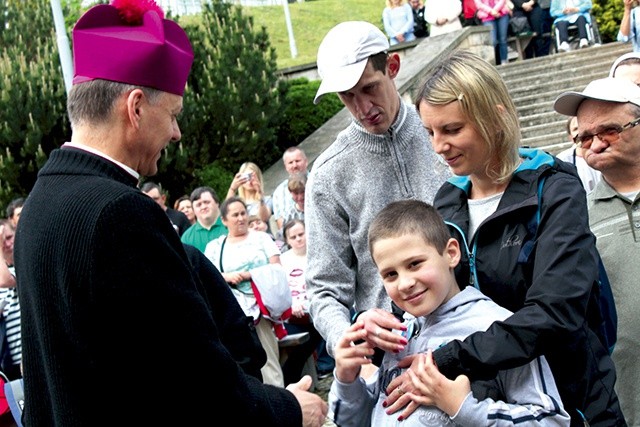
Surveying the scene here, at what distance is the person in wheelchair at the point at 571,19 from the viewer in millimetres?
17016

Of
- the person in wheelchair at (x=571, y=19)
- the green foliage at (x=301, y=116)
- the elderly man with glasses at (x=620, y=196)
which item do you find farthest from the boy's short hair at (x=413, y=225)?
the green foliage at (x=301, y=116)

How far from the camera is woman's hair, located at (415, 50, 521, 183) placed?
316 cm

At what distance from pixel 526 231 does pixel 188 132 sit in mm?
14824

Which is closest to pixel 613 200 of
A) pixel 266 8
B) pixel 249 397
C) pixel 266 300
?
pixel 249 397

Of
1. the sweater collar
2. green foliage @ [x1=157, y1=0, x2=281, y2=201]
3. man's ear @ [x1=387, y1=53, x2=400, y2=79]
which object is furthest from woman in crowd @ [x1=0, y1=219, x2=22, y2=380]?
green foliage @ [x1=157, y1=0, x2=281, y2=201]

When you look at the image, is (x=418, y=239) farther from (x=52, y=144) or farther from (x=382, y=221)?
(x=52, y=144)

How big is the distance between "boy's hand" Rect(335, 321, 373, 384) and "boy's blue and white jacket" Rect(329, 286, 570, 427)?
7 centimetres

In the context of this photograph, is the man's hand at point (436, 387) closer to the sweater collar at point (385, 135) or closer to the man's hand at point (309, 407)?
the man's hand at point (309, 407)

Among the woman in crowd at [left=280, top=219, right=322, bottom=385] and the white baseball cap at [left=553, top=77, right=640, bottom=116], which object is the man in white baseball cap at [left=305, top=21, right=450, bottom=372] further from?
the woman in crowd at [left=280, top=219, right=322, bottom=385]

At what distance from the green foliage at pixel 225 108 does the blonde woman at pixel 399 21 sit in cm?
231

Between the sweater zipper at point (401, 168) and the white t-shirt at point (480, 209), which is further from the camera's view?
the sweater zipper at point (401, 168)

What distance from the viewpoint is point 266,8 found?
49.8 m

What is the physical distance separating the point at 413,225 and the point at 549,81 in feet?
43.4

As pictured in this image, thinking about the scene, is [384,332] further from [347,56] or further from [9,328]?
[9,328]
